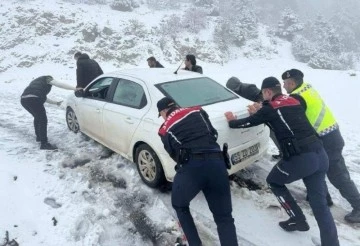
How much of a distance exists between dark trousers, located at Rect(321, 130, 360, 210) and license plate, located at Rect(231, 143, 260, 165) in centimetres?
89

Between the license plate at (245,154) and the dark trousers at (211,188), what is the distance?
120 cm

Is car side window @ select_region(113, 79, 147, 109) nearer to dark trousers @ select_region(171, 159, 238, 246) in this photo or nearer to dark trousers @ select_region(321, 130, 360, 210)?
dark trousers @ select_region(171, 159, 238, 246)

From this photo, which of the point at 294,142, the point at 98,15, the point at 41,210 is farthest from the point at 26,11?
the point at 294,142

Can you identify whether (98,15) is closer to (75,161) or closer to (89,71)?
(89,71)

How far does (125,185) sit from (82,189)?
63 centimetres

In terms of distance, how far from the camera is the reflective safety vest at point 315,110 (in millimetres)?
4059

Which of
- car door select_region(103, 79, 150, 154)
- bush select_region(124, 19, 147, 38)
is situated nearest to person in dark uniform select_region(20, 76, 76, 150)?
car door select_region(103, 79, 150, 154)

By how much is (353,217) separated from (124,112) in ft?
11.4

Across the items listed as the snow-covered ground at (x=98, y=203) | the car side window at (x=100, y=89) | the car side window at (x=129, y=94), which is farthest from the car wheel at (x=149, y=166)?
the car side window at (x=100, y=89)

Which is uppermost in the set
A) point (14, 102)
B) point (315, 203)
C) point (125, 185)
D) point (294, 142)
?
point (294, 142)

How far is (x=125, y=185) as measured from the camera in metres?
5.03

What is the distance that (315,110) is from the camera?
13.4 ft

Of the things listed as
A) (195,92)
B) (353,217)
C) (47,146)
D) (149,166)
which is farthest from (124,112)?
(353,217)

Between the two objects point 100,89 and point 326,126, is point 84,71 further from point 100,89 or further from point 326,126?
point 326,126
